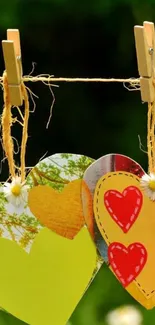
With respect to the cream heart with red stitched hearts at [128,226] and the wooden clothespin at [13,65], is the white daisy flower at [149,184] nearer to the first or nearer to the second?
the cream heart with red stitched hearts at [128,226]

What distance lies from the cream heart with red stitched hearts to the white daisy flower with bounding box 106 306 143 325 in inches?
16.9

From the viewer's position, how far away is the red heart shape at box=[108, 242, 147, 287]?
868 millimetres

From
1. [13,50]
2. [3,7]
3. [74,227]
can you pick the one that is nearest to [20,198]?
[74,227]

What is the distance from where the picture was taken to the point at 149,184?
2.75 ft

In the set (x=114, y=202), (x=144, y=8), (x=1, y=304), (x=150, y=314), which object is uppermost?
(x=144, y=8)

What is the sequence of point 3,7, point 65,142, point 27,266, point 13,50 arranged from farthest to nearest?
1. point 65,142
2. point 3,7
3. point 27,266
4. point 13,50

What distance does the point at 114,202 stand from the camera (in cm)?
86

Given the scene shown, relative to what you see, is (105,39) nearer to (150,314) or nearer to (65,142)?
(65,142)

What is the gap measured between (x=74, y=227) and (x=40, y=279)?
8 centimetres

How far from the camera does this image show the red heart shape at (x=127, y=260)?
2.85 ft

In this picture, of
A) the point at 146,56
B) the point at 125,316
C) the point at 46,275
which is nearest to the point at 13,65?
the point at 146,56

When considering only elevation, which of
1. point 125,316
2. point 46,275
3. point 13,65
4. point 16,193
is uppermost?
point 13,65

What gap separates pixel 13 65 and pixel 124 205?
199 mm

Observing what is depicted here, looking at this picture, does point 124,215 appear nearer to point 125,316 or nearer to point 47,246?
point 47,246
